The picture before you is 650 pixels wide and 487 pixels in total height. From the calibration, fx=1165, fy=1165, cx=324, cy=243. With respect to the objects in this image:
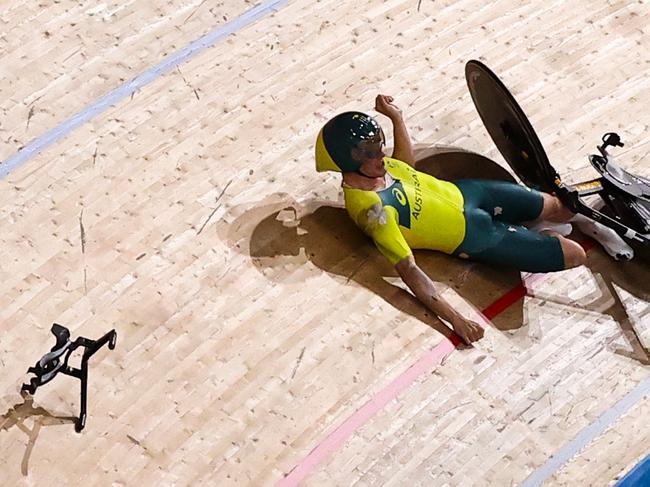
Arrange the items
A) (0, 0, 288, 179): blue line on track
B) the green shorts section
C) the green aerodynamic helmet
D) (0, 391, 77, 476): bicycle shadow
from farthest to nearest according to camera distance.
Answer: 1. (0, 0, 288, 179): blue line on track
2. the green shorts section
3. the green aerodynamic helmet
4. (0, 391, 77, 476): bicycle shadow

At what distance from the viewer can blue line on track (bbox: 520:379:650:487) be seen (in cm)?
469

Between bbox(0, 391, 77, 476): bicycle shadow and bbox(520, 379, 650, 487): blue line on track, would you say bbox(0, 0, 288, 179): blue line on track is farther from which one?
bbox(520, 379, 650, 487): blue line on track

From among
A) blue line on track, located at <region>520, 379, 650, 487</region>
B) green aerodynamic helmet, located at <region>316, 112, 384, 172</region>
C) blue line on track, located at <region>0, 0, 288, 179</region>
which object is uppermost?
blue line on track, located at <region>0, 0, 288, 179</region>

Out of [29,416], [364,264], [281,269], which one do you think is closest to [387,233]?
[364,264]

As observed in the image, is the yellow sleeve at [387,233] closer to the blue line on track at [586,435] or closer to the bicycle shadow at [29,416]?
the blue line on track at [586,435]

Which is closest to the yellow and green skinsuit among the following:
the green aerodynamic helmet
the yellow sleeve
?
the yellow sleeve

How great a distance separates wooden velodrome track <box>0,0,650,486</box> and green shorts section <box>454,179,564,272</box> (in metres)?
0.15

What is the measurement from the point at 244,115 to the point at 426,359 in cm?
164

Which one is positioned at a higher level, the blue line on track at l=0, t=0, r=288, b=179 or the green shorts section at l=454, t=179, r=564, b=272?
the blue line on track at l=0, t=0, r=288, b=179

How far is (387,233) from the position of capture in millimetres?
4953

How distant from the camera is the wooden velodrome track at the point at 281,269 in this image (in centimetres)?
471

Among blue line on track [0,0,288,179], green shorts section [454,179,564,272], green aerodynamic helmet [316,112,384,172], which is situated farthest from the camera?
blue line on track [0,0,288,179]

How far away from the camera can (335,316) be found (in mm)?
5074

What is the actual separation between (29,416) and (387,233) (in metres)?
1.65
